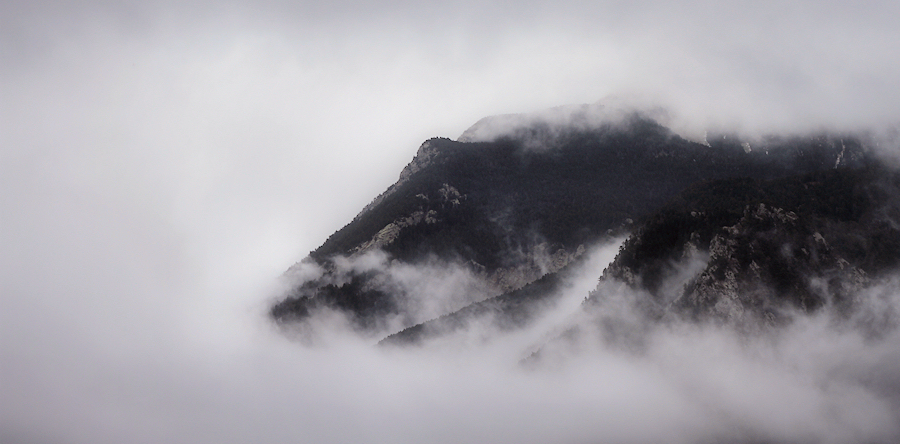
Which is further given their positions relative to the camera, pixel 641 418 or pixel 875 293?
pixel 641 418

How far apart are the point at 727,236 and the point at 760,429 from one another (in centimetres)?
4217

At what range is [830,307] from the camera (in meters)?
187

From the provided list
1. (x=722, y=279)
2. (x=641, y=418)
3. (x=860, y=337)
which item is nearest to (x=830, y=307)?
(x=860, y=337)

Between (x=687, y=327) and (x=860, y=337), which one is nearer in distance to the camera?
(x=860, y=337)

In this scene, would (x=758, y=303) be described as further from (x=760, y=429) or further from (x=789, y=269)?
(x=760, y=429)

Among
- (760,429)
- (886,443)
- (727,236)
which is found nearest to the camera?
(886,443)

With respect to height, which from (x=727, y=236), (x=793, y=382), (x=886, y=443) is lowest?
(x=886, y=443)

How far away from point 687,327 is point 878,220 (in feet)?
166

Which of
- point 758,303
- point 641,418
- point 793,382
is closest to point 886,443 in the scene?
point 793,382

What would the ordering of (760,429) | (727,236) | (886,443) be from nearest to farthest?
(886,443)
(760,429)
(727,236)

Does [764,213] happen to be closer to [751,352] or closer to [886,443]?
[751,352]

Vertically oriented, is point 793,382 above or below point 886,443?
above

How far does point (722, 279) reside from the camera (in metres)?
190

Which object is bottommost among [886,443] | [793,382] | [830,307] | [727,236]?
[886,443]
